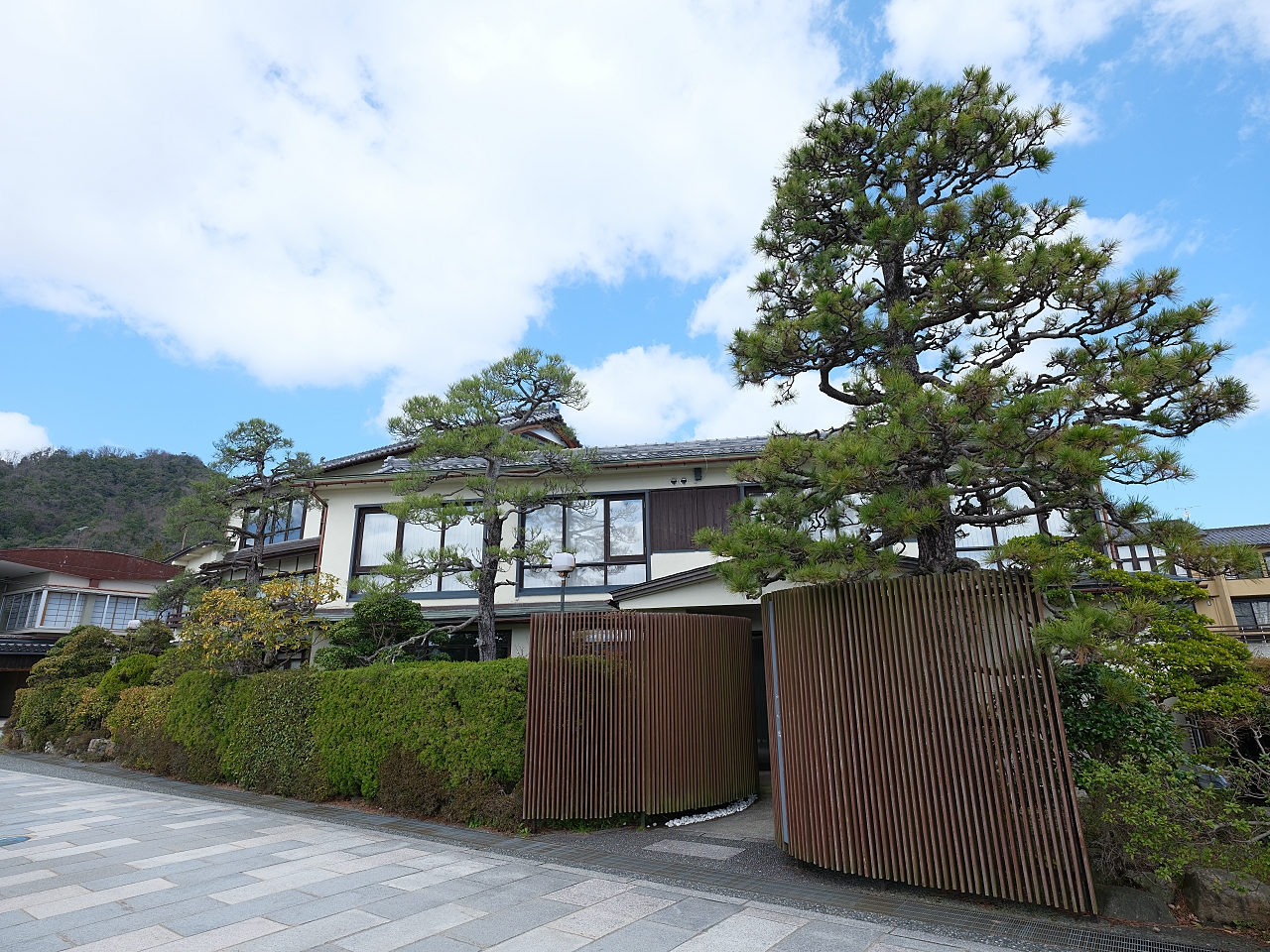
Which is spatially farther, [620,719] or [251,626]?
[251,626]

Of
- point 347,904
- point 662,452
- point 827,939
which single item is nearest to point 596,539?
point 662,452

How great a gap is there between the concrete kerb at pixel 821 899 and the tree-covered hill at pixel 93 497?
33.6 metres

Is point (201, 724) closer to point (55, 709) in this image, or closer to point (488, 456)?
point (488, 456)

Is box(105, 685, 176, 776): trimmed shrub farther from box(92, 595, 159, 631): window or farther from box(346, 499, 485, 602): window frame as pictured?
box(92, 595, 159, 631): window

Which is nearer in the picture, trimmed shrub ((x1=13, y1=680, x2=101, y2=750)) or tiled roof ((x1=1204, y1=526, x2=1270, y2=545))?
trimmed shrub ((x1=13, y1=680, x2=101, y2=750))

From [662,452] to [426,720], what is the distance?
730 cm

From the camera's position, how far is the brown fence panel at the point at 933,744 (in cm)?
443

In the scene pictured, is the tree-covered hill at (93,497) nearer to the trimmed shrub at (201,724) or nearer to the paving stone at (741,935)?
the trimmed shrub at (201,724)

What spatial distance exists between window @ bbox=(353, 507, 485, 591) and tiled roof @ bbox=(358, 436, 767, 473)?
3.64 ft

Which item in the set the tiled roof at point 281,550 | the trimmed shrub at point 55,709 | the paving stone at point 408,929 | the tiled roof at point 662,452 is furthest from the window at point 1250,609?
the trimmed shrub at point 55,709

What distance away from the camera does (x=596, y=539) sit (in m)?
13.1

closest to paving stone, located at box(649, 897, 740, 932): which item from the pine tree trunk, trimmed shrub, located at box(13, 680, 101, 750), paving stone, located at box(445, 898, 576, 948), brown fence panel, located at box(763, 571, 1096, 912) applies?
paving stone, located at box(445, 898, 576, 948)

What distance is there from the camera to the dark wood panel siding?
12.9m

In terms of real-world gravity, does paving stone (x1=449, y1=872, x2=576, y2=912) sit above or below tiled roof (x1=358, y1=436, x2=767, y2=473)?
below
